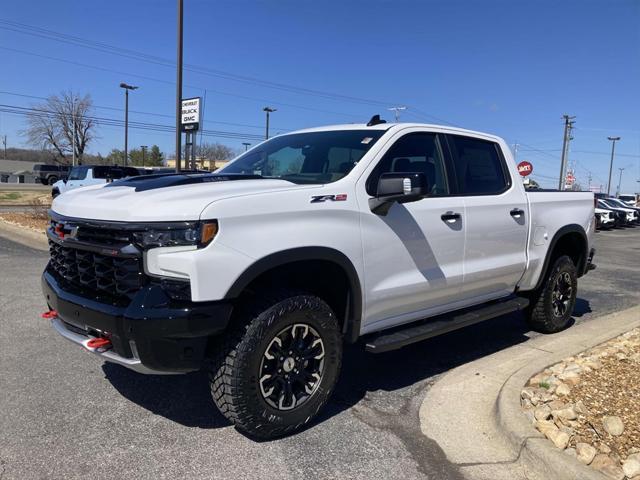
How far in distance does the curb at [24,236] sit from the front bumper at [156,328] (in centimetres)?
858

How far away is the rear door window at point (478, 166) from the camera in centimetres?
458

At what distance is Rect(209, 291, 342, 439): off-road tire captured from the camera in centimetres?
304

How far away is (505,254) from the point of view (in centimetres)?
488

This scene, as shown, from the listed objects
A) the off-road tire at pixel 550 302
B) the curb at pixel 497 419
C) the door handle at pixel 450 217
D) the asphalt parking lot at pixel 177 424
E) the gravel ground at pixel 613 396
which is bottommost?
the asphalt parking lot at pixel 177 424

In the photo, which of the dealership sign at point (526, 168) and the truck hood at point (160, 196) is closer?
the truck hood at point (160, 196)

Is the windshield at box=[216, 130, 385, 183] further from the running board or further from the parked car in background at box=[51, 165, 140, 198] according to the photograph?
the parked car in background at box=[51, 165, 140, 198]

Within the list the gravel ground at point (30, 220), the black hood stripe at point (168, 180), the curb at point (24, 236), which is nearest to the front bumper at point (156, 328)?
the black hood stripe at point (168, 180)

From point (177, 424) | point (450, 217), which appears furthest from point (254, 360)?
point (450, 217)

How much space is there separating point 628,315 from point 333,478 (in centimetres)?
543

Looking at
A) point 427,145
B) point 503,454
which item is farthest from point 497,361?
point 427,145

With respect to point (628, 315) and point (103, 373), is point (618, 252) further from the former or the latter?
point (103, 373)

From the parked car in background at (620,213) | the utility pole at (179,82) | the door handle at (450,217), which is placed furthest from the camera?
the parked car in background at (620,213)

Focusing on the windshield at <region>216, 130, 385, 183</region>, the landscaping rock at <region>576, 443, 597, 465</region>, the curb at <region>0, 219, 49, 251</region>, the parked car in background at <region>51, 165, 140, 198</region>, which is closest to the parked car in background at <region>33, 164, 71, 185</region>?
the parked car in background at <region>51, 165, 140, 198</region>

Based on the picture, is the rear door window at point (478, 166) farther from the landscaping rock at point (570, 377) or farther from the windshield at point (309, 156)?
the landscaping rock at point (570, 377)
